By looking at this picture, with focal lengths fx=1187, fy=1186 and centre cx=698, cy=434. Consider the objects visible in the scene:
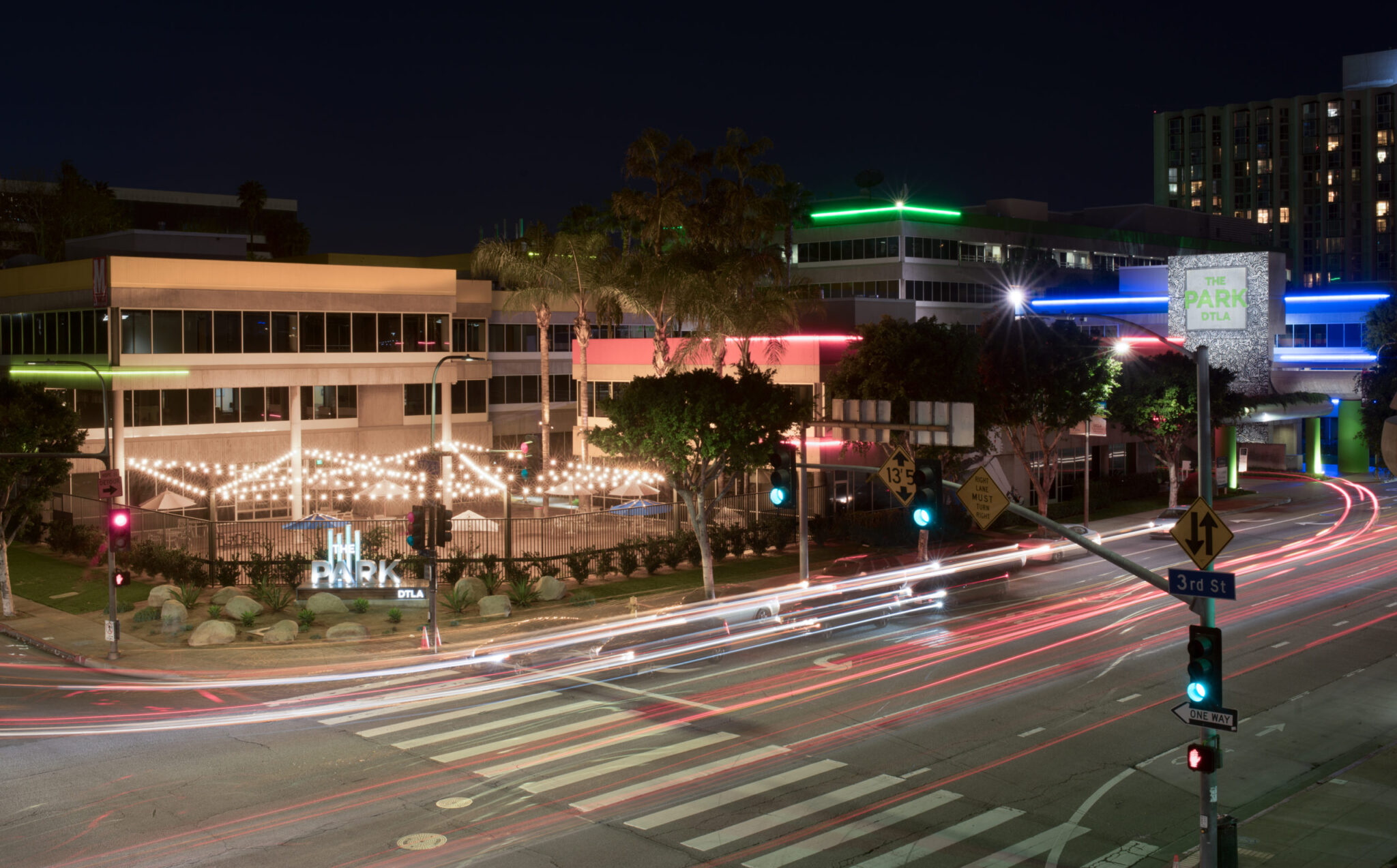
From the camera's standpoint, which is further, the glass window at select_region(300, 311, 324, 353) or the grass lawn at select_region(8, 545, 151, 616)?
the glass window at select_region(300, 311, 324, 353)

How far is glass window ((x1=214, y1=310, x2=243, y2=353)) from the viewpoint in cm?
5175

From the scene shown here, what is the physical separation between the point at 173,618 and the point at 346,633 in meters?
5.15

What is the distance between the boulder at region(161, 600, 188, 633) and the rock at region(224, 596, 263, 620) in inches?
46.3

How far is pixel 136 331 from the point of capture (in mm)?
49719

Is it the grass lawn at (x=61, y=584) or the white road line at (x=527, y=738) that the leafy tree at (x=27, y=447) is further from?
the white road line at (x=527, y=738)

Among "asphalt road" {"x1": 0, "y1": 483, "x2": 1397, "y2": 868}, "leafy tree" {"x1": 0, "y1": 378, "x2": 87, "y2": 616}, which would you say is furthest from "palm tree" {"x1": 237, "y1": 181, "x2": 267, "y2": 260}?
"asphalt road" {"x1": 0, "y1": 483, "x2": 1397, "y2": 868}

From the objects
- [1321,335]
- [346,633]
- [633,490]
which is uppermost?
[1321,335]

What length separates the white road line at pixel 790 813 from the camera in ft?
52.3

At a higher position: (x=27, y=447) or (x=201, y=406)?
(x=201, y=406)

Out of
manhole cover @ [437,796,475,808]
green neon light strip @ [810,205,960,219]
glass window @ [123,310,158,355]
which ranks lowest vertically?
manhole cover @ [437,796,475,808]

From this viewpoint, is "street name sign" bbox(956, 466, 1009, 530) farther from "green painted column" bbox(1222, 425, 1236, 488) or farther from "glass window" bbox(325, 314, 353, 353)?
Answer: "green painted column" bbox(1222, 425, 1236, 488)

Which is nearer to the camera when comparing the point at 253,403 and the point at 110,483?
the point at 110,483

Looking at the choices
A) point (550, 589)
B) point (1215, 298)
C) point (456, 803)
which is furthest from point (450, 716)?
point (1215, 298)

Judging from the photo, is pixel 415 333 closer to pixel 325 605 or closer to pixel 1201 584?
pixel 325 605
